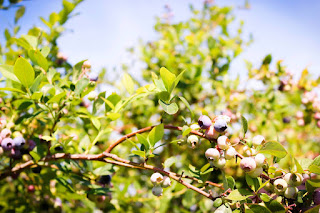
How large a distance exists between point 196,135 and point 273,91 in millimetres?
1533

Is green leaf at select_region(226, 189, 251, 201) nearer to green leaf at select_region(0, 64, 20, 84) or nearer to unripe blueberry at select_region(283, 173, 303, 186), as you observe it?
unripe blueberry at select_region(283, 173, 303, 186)

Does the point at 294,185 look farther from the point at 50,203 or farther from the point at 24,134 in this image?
the point at 50,203

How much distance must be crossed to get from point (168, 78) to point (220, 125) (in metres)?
0.22

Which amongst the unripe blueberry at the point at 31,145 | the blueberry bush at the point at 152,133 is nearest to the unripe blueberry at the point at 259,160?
the blueberry bush at the point at 152,133

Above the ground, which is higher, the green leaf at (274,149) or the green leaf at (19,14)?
the green leaf at (19,14)

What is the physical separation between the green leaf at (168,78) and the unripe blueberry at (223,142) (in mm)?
227

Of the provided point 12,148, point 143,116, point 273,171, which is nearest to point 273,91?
point 143,116

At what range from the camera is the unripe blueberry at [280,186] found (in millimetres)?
794

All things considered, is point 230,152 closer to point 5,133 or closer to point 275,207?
point 275,207

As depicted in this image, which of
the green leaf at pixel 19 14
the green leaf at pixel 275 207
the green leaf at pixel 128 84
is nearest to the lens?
the green leaf at pixel 275 207

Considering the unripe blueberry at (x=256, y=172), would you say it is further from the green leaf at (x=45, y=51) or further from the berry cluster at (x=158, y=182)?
the green leaf at (x=45, y=51)

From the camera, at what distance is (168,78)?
89 cm

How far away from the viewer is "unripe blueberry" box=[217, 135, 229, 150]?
812 mm

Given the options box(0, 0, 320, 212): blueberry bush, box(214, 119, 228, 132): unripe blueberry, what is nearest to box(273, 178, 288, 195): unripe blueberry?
box(0, 0, 320, 212): blueberry bush
